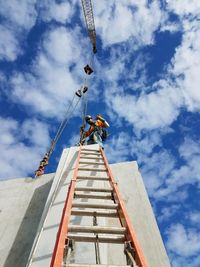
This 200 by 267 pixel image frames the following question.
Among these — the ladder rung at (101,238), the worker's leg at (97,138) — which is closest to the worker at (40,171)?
the worker's leg at (97,138)

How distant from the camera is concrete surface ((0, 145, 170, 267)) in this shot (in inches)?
173

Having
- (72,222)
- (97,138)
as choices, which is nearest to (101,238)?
(72,222)

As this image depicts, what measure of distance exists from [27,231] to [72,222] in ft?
6.29

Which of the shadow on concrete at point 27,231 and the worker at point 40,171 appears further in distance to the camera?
the worker at point 40,171

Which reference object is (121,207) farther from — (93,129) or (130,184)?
(93,129)

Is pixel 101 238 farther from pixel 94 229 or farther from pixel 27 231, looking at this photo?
pixel 27 231

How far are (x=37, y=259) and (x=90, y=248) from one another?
0.88m

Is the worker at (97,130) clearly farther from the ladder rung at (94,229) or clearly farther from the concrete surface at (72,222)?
the ladder rung at (94,229)

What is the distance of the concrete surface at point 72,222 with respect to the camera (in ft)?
14.4

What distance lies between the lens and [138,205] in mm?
6266

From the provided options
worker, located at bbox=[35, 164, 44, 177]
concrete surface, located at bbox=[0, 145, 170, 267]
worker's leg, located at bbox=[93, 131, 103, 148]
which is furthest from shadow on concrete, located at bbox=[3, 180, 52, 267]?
worker's leg, located at bbox=[93, 131, 103, 148]

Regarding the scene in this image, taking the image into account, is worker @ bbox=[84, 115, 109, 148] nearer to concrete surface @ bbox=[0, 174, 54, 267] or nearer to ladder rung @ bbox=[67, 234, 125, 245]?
concrete surface @ bbox=[0, 174, 54, 267]

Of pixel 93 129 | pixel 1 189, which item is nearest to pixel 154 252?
pixel 1 189

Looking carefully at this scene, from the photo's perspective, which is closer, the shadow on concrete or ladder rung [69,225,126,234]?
ladder rung [69,225,126,234]
